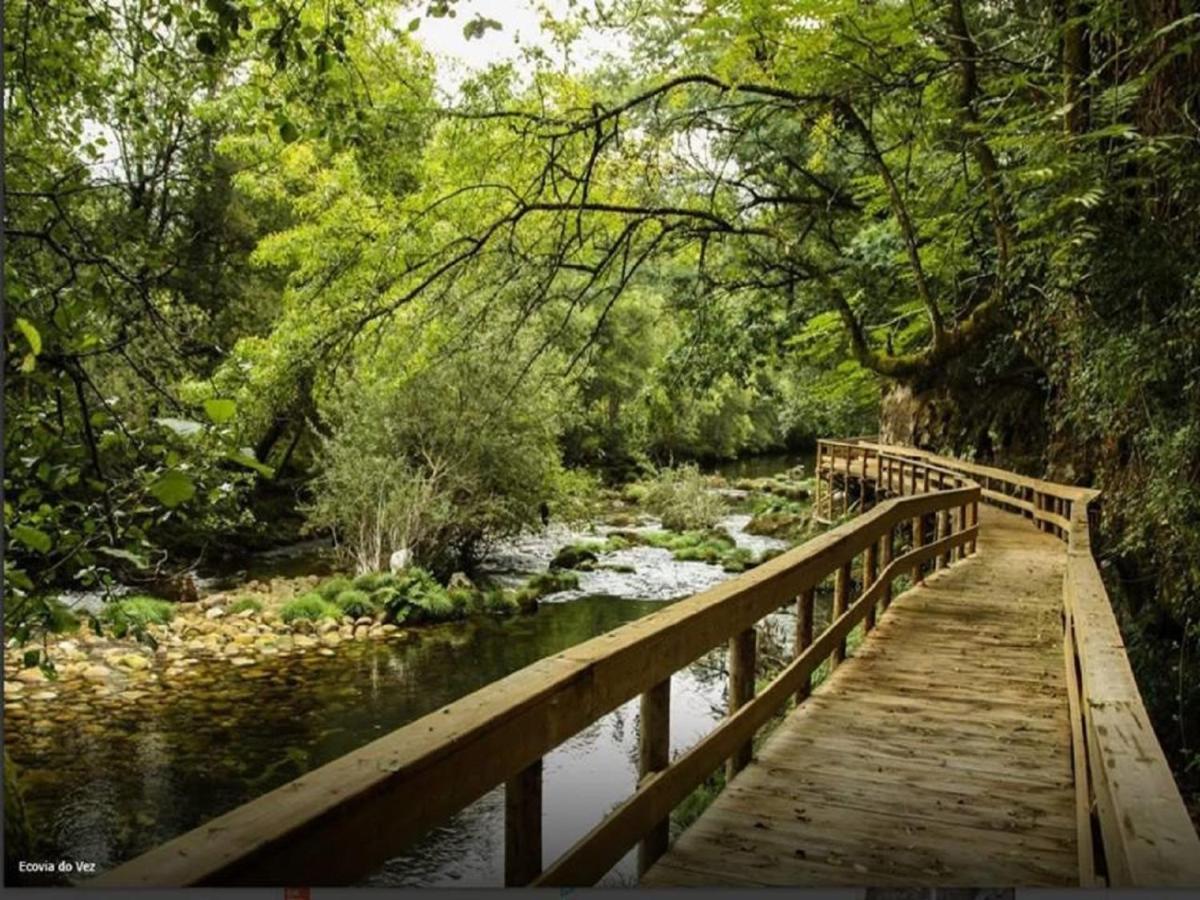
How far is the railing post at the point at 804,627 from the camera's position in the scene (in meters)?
3.27

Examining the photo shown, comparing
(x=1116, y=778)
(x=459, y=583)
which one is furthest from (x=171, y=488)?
(x=459, y=583)

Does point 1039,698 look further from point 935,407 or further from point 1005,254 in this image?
point 935,407

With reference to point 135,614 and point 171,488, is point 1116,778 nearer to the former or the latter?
point 171,488

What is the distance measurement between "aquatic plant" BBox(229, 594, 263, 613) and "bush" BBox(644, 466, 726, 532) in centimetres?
640

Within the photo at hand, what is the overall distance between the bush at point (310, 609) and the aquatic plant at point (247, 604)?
50cm

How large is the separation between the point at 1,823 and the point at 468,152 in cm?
362

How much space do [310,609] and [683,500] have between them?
6.63m

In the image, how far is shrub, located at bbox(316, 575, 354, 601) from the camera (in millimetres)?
7836

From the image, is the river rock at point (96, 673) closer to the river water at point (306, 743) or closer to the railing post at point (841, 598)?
the river water at point (306, 743)

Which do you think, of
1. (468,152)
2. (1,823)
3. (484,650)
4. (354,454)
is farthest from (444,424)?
(1,823)

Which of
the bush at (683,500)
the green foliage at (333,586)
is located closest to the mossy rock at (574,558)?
the bush at (683,500)

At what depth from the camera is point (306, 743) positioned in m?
5.32

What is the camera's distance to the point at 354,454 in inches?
375

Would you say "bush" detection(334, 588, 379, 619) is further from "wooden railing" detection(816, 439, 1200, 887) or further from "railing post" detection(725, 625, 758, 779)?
"wooden railing" detection(816, 439, 1200, 887)
